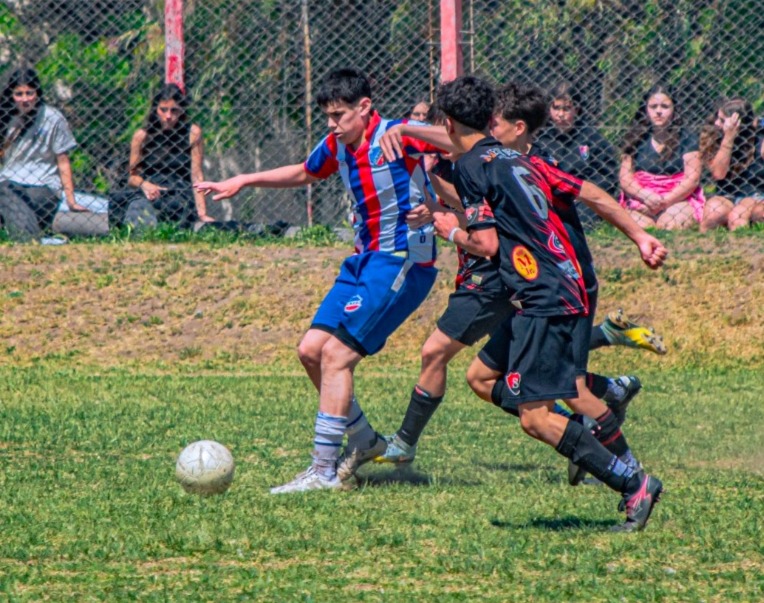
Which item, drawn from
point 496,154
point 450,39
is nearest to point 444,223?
point 496,154

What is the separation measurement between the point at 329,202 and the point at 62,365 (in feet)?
12.0

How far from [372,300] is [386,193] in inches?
22.9

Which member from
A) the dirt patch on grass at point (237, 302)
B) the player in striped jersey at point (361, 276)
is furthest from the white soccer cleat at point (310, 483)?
the dirt patch on grass at point (237, 302)

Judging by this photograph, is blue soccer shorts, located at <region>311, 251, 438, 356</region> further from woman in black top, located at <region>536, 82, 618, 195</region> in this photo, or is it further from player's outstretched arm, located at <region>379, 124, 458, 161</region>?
woman in black top, located at <region>536, 82, 618, 195</region>

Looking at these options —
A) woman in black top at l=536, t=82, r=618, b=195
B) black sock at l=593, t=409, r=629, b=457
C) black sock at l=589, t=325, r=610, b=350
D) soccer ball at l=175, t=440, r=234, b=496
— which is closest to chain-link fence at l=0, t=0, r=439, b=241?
woman in black top at l=536, t=82, r=618, b=195

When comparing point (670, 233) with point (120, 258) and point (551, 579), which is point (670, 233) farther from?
point (551, 579)

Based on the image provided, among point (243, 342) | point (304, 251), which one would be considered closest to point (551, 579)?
point (243, 342)

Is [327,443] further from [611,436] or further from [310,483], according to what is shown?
[611,436]

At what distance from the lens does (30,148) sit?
1343cm

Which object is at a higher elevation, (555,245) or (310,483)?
(555,245)

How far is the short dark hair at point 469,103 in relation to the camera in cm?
598

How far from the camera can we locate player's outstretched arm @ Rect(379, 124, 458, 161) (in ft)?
22.5

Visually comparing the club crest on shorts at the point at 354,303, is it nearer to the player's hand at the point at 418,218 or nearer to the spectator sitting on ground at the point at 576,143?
the player's hand at the point at 418,218

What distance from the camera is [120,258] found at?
13.2 meters
